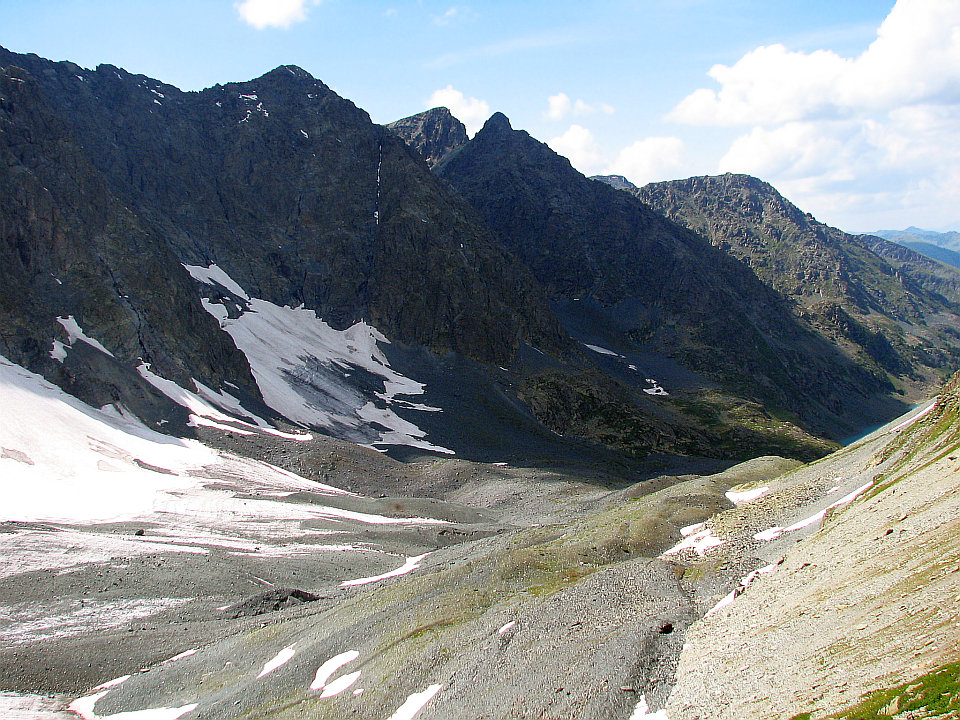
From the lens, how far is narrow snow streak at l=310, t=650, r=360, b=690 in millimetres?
32250

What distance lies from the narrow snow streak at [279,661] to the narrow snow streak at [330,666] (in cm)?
300

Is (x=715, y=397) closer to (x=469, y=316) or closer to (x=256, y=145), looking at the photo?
(x=469, y=316)

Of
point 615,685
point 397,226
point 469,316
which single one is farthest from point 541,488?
point 397,226

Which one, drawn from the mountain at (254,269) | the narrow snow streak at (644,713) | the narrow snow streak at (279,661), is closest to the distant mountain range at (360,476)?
the narrow snow streak at (644,713)

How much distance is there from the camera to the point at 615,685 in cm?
2367

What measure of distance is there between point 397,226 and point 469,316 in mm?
28362

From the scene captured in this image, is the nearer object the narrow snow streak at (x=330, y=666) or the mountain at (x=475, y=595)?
the mountain at (x=475, y=595)

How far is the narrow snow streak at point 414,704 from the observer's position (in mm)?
26812

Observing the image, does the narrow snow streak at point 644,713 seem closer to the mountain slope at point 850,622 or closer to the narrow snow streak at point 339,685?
the mountain slope at point 850,622

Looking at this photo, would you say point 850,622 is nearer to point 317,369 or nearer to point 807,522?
point 807,522

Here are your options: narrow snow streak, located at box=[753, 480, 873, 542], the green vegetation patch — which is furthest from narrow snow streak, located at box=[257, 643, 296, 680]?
the green vegetation patch

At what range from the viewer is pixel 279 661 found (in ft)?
118

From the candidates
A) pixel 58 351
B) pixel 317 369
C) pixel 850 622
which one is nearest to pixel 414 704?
pixel 850 622

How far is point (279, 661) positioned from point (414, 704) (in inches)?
468
